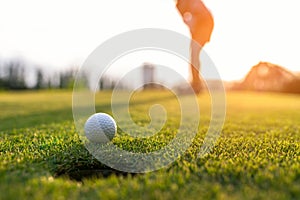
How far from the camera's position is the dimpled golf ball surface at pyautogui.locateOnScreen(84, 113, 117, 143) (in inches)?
117

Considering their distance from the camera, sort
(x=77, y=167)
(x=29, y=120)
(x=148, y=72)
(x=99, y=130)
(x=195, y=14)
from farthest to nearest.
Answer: (x=195, y=14) < (x=148, y=72) < (x=29, y=120) < (x=99, y=130) < (x=77, y=167)

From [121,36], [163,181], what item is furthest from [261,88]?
[163,181]

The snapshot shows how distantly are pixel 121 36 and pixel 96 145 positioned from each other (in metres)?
1.19

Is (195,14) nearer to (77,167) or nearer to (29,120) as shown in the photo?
(29,120)

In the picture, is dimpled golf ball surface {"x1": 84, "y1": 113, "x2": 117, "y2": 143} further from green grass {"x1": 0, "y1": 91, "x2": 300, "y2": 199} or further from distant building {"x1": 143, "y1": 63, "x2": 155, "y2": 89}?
distant building {"x1": 143, "y1": 63, "x2": 155, "y2": 89}

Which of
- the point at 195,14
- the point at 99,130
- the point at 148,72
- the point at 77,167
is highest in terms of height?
the point at 195,14

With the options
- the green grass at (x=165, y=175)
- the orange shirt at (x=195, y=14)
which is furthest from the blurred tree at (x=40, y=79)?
the green grass at (x=165, y=175)

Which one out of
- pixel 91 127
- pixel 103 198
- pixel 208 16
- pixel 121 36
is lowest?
pixel 103 198

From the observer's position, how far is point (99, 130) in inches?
116

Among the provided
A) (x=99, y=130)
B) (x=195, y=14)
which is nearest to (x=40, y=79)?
(x=195, y=14)

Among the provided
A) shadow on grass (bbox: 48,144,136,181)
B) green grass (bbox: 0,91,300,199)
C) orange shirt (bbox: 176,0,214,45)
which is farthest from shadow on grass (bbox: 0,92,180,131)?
orange shirt (bbox: 176,0,214,45)

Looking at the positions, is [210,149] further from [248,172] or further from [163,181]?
[163,181]

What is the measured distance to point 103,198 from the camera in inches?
66.4

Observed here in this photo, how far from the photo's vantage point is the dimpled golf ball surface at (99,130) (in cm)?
296
